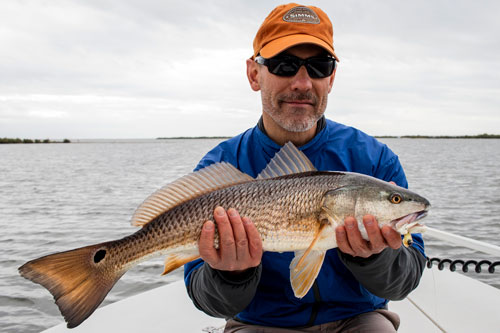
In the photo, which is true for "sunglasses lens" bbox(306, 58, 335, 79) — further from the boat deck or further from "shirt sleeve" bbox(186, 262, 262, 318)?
the boat deck

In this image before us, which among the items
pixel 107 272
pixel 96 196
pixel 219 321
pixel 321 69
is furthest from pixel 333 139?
pixel 96 196

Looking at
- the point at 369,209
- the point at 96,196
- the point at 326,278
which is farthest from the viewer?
the point at 96,196

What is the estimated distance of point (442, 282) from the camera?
17.9 feet

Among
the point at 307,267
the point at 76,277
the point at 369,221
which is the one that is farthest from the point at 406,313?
the point at 76,277

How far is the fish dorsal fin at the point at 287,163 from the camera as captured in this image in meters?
2.91

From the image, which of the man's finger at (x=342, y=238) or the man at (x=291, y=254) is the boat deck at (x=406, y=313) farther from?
the man's finger at (x=342, y=238)

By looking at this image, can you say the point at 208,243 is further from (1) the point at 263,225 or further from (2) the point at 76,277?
(2) the point at 76,277

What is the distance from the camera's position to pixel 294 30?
3445 mm

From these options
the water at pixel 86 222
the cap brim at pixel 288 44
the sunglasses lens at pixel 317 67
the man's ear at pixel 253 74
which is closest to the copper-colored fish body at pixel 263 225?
the sunglasses lens at pixel 317 67

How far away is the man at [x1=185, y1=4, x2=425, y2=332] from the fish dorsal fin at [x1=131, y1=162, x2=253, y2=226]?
33cm

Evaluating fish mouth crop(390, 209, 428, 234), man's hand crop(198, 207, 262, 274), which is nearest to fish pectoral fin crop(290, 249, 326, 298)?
man's hand crop(198, 207, 262, 274)

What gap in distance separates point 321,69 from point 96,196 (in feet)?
60.9

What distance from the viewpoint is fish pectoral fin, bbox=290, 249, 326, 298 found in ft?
8.67

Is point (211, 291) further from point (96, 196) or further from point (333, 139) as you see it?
point (96, 196)
